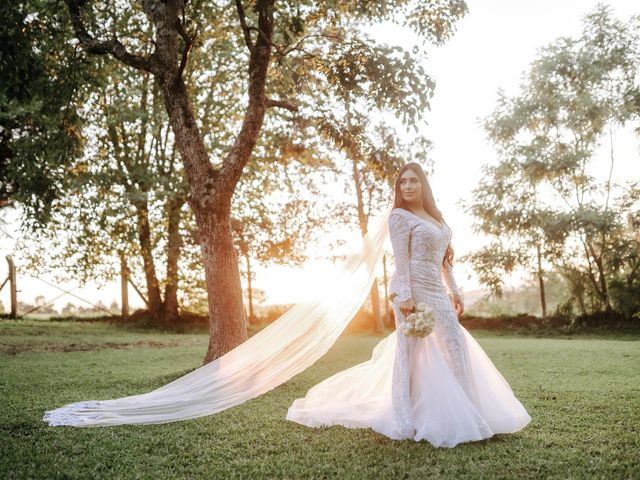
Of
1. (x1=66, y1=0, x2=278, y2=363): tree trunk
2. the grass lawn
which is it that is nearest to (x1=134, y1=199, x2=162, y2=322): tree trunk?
(x1=66, y1=0, x2=278, y2=363): tree trunk

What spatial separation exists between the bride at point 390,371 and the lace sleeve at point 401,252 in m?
0.01

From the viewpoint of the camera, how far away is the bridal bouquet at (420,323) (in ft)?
16.6

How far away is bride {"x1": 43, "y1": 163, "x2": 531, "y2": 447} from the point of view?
5133 millimetres

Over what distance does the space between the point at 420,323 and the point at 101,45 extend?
7728 millimetres

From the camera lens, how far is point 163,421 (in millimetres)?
6012

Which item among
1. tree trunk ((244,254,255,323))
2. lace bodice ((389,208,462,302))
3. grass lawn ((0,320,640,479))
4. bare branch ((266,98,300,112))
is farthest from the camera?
tree trunk ((244,254,255,323))

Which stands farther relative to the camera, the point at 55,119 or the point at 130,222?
the point at 130,222

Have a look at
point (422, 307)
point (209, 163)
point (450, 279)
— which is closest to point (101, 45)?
point (209, 163)

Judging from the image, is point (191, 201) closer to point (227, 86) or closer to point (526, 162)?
point (227, 86)

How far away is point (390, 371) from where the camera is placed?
236 inches

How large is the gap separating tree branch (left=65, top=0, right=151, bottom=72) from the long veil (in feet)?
18.6

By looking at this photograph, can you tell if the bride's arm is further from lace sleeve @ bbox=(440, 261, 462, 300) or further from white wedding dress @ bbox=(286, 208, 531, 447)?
white wedding dress @ bbox=(286, 208, 531, 447)

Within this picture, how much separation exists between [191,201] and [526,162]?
19.1 m

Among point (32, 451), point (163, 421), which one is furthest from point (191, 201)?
point (32, 451)
